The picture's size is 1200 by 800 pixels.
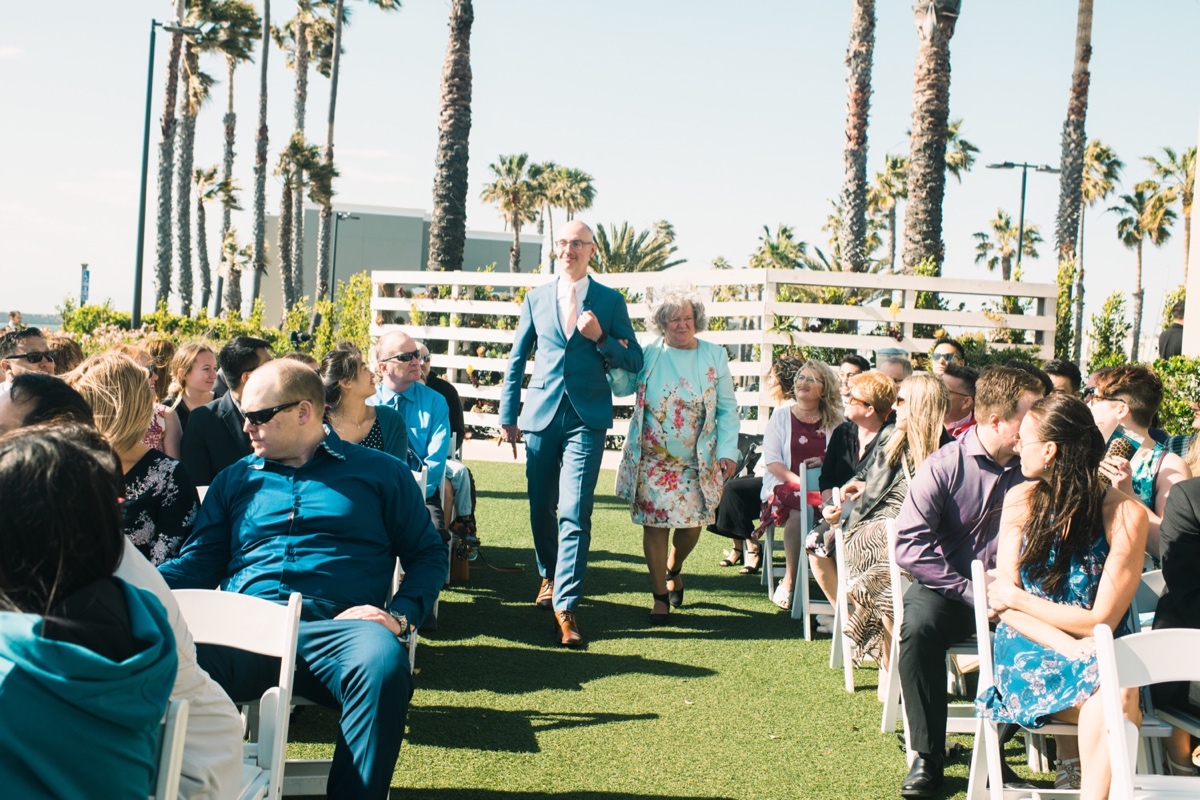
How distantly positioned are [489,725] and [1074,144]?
79.9 ft

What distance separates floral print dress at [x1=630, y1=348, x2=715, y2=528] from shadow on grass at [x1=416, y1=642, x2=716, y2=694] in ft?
3.54

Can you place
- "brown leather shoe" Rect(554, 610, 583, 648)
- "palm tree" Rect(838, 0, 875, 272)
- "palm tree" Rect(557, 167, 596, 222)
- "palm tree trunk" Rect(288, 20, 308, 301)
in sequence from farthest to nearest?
1. "palm tree" Rect(557, 167, 596, 222)
2. "palm tree trunk" Rect(288, 20, 308, 301)
3. "palm tree" Rect(838, 0, 875, 272)
4. "brown leather shoe" Rect(554, 610, 583, 648)

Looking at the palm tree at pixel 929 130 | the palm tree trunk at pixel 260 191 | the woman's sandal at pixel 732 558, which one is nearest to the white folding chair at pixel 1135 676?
the woman's sandal at pixel 732 558

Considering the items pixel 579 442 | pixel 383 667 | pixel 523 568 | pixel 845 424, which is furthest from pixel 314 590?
pixel 523 568

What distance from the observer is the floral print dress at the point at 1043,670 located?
3.32 m

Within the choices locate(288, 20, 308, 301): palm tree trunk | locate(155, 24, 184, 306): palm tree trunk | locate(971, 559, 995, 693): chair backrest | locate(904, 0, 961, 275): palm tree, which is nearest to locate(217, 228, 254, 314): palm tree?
locate(288, 20, 308, 301): palm tree trunk

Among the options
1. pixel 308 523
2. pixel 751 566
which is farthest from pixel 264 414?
pixel 751 566

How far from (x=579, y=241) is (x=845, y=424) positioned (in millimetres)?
1782

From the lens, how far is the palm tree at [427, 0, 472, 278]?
16.8 m

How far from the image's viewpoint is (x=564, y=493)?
20.2 feet

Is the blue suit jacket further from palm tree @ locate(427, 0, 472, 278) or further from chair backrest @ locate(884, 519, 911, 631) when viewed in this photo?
palm tree @ locate(427, 0, 472, 278)

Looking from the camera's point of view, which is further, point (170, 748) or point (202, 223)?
point (202, 223)

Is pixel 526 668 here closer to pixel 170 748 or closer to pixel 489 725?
pixel 489 725

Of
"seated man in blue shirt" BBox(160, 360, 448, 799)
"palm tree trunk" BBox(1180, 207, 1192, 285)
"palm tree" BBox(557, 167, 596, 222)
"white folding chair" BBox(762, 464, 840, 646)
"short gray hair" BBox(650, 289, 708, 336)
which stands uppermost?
"palm tree" BBox(557, 167, 596, 222)
